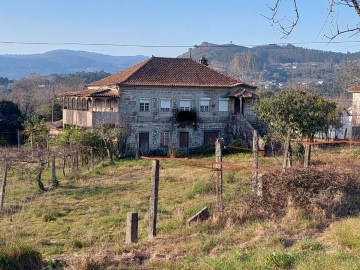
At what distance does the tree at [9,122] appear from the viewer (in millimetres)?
35906

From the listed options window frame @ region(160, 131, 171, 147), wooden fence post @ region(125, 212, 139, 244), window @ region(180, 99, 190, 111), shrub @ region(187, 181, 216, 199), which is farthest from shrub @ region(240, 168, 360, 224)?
window @ region(180, 99, 190, 111)

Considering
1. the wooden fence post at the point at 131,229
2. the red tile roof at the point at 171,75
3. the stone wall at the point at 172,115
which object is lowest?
the wooden fence post at the point at 131,229

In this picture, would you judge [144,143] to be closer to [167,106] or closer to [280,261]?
[167,106]

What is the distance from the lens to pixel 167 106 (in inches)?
1225

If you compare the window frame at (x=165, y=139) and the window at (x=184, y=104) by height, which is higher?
the window at (x=184, y=104)

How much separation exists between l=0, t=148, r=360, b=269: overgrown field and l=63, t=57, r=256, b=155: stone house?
→ 13660mm

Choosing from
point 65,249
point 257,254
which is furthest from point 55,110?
point 257,254

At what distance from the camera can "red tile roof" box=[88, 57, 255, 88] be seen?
100 feet

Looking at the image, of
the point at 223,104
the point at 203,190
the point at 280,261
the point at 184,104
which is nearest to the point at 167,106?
the point at 184,104

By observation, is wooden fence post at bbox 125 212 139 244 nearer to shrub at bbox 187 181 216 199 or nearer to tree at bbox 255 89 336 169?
shrub at bbox 187 181 216 199

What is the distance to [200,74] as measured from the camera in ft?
109

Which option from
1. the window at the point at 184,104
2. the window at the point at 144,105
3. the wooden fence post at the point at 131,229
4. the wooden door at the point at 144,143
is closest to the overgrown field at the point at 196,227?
the wooden fence post at the point at 131,229

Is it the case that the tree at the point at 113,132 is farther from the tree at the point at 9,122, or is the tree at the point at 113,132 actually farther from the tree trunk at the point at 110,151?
the tree at the point at 9,122

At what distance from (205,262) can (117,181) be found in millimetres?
12610
